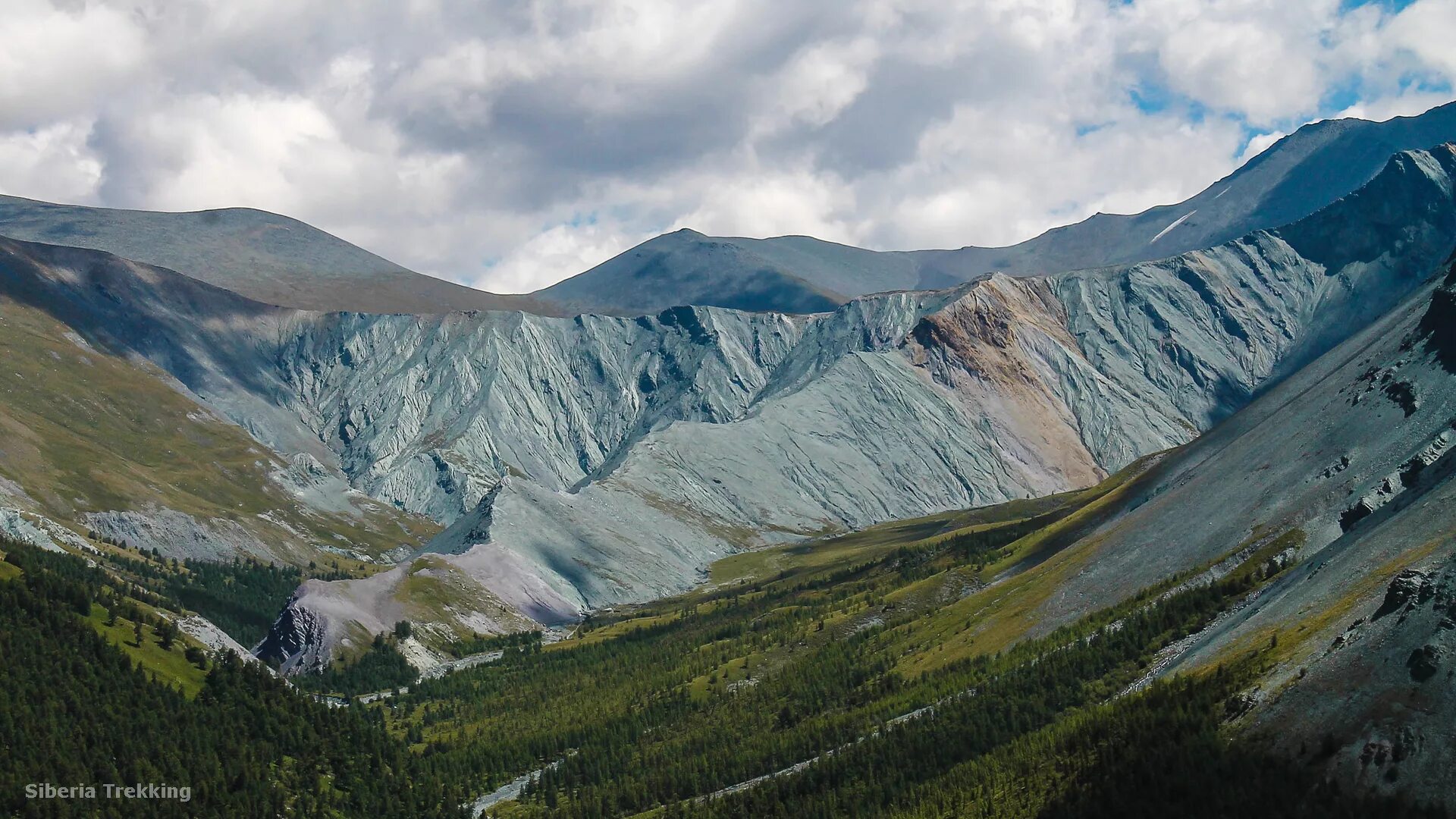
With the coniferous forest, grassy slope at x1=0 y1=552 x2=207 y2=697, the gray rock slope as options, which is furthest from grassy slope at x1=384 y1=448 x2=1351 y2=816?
grassy slope at x1=0 y1=552 x2=207 y2=697

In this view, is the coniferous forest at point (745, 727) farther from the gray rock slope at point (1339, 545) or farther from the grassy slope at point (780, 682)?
the gray rock slope at point (1339, 545)

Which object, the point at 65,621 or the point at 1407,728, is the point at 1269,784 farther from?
the point at 65,621

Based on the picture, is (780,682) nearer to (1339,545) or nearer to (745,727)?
(745,727)

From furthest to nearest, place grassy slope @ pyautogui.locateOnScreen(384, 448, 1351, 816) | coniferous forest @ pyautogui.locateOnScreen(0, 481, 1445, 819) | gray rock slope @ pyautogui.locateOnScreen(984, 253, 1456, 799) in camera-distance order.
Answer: grassy slope @ pyautogui.locateOnScreen(384, 448, 1351, 816), coniferous forest @ pyautogui.locateOnScreen(0, 481, 1445, 819), gray rock slope @ pyautogui.locateOnScreen(984, 253, 1456, 799)

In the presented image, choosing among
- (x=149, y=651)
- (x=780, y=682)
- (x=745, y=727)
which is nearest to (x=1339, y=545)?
(x=745, y=727)

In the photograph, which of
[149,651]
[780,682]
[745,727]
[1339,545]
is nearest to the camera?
[1339,545]

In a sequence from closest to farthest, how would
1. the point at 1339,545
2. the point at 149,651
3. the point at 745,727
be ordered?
the point at 1339,545 < the point at 149,651 < the point at 745,727

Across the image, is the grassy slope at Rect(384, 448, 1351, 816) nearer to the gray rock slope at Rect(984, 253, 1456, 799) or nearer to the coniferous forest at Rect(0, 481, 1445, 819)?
the coniferous forest at Rect(0, 481, 1445, 819)

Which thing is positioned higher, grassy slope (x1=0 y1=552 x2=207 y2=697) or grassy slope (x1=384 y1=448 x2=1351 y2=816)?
grassy slope (x1=0 y1=552 x2=207 y2=697)

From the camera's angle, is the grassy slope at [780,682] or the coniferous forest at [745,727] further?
the grassy slope at [780,682]

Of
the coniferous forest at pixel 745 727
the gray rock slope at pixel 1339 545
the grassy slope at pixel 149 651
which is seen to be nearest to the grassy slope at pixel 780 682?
the coniferous forest at pixel 745 727

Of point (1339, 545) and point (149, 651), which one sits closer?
point (1339, 545)
